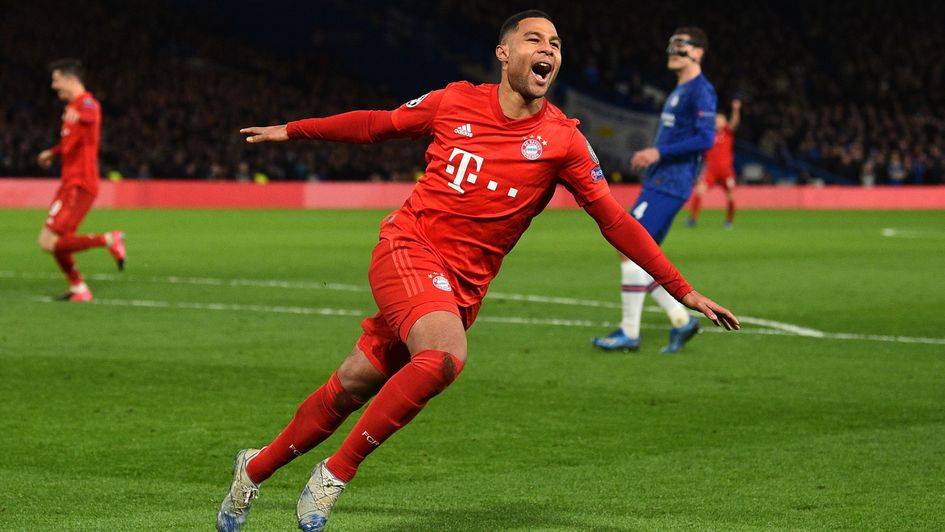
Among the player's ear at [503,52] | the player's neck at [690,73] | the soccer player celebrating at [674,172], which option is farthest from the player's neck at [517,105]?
the player's neck at [690,73]

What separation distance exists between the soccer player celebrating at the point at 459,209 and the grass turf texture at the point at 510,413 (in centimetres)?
51

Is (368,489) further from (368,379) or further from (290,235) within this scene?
(290,235)

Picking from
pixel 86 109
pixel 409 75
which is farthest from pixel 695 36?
Result: pixel 409 75

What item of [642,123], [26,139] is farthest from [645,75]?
[26,139]

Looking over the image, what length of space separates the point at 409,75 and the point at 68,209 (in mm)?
34547

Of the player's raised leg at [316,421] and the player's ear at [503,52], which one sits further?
the player's ear at [503,52]

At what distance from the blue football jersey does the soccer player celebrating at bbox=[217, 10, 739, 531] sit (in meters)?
5.19

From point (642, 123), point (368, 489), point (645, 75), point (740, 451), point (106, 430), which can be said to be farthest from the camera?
point (645, 75)

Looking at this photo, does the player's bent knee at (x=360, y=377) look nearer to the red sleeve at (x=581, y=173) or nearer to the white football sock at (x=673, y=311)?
the red sleeve at (x=581, y=173)

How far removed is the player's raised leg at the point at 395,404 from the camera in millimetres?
4926

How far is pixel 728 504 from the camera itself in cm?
584

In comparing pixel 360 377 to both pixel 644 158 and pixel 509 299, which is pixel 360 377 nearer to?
pixel 644 158

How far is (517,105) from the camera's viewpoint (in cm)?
548

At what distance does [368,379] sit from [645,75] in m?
43.0
